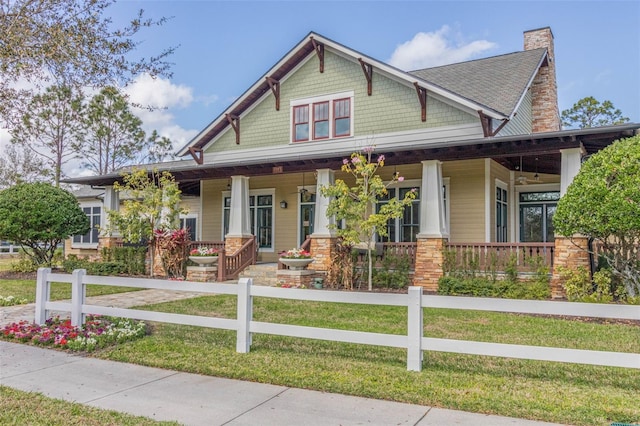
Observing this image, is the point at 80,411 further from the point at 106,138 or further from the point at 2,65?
the point at 106,138

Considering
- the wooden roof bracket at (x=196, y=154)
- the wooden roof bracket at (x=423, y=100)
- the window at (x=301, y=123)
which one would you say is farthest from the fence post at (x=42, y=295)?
the wooden roof bracket at (x=196, y=154)

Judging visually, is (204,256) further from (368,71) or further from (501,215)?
(501,215)

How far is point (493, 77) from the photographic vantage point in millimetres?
16391

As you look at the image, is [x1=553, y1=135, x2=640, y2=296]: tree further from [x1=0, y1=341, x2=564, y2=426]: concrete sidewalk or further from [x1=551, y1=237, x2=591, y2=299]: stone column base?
[x1=0, y1=341, x2=564, y2=426]: concrete sidewalk

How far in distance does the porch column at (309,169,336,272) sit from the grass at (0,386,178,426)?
9.53 m

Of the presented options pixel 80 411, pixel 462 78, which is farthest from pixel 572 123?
A: pixel 80 411

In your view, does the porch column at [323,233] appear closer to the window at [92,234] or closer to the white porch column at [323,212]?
the white porch column at [323,212]

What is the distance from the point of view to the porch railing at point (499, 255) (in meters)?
11.5

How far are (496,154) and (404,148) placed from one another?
2253 mm

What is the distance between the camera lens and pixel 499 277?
1191 cm

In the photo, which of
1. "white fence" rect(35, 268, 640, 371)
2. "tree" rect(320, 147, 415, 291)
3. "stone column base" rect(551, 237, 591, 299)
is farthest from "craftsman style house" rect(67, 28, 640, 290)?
"white fence" rect(35, 268, 640, 371)

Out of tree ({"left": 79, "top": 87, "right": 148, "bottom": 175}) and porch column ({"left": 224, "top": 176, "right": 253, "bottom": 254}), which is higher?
tree ({"left": 79, "top": 87, "right": 148, "bottom": 175})

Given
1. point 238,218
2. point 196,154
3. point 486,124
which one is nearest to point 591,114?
point 486,124

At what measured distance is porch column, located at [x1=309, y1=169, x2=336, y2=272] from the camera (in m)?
13.7
